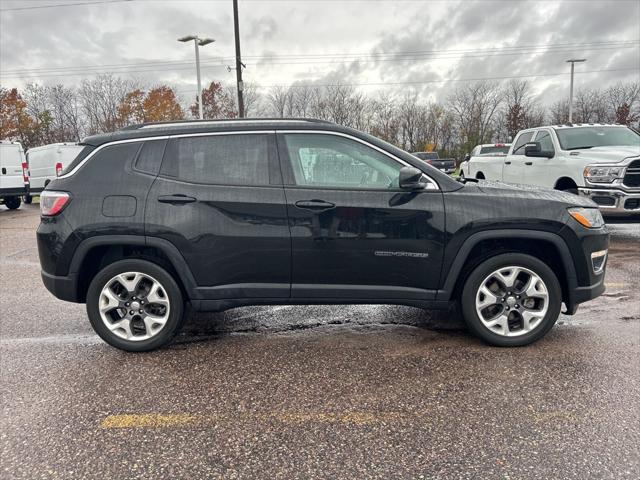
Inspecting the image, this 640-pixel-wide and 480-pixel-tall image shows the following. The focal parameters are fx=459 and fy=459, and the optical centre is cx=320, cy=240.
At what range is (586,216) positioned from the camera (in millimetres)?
3658

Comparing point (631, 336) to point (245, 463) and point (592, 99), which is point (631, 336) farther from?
point (592, 99)

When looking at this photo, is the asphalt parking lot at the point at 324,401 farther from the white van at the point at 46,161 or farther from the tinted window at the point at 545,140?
the white van at the point at 46,161

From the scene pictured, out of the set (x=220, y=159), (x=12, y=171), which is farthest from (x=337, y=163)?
(x=12, y=171)

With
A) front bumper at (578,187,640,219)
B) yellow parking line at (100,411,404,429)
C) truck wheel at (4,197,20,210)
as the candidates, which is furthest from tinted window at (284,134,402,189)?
truck wheel at (4,197,20,210)

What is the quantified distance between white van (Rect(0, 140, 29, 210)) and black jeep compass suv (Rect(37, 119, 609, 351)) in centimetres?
1422

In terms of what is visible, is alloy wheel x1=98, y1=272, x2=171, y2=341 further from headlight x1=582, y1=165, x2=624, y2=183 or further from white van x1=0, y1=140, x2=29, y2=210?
white van x1=0, y1=140, x2=29, y2=210

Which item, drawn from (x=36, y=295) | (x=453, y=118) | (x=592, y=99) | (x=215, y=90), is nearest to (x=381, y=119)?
(x=453, y=118)

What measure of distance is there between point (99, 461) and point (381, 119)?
57897mm

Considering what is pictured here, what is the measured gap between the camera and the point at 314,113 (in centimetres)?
5362

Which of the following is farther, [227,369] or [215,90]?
[215,90]

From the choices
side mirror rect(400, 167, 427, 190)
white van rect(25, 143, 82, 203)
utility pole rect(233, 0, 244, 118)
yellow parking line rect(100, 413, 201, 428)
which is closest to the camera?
yellow parking line rect(100, 413, 201, 428)

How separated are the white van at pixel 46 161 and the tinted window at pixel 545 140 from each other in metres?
15.5

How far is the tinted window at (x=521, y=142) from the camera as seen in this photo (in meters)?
9.73

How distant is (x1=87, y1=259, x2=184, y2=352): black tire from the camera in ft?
12.1
